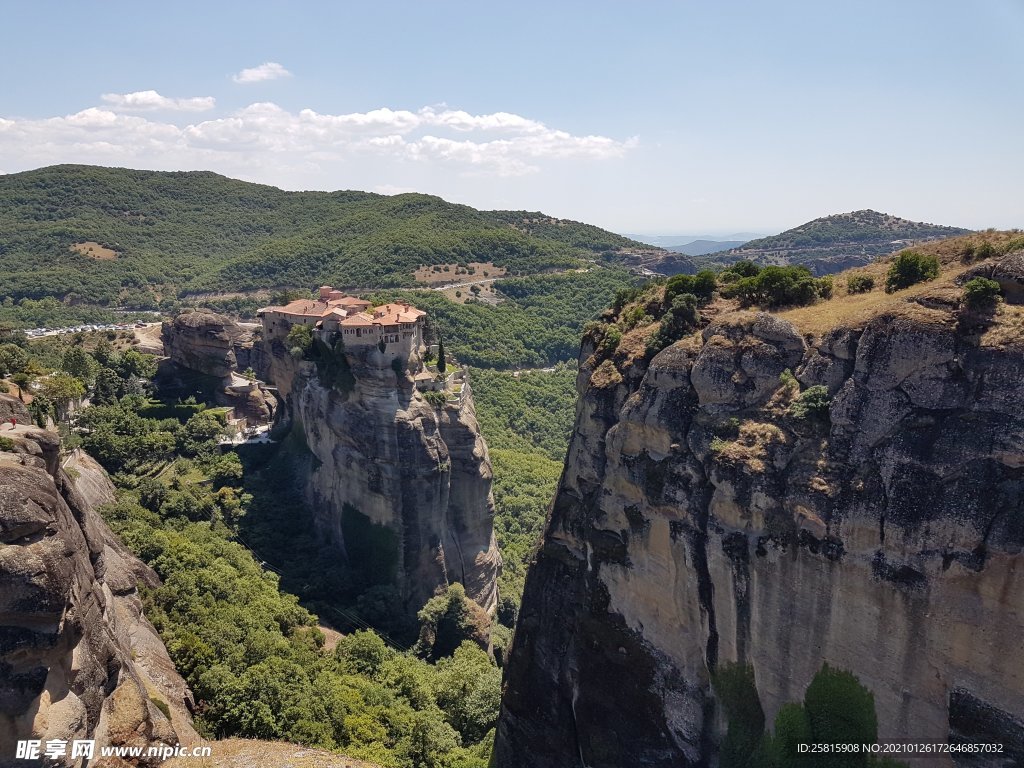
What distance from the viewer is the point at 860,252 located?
167625 mm

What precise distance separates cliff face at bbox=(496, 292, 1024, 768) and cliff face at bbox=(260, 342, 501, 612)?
2420cm

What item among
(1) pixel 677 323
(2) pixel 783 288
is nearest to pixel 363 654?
Answer: (1) pixel 677 323

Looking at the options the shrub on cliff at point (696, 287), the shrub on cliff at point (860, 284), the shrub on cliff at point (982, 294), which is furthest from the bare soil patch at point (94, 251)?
the shrub on cliff at point (982, 294)

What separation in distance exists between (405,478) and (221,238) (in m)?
138

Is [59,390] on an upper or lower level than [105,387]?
upper

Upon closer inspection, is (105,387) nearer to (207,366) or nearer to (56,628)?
(207,366)

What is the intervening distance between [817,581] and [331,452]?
44444 mm

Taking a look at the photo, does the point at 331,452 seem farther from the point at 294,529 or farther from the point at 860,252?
the point at 860,252

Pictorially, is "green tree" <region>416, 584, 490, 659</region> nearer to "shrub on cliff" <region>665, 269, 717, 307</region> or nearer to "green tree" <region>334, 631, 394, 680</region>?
"green tree" <region>334, 631, 394, 680</region>

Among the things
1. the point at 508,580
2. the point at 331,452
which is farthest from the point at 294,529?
the point at 508,580

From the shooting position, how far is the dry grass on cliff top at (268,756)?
87.9ft

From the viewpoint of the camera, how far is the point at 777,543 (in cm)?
2330

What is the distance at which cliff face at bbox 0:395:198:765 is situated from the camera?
20156 millimetres

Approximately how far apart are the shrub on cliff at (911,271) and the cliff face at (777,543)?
3.79m
